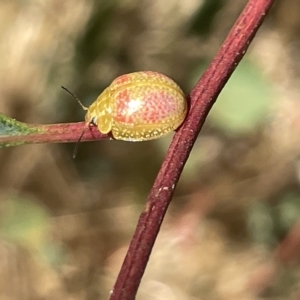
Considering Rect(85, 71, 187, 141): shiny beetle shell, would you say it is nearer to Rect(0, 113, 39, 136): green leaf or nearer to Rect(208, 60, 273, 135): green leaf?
Rect(0, 113, 39, 136): green leaf

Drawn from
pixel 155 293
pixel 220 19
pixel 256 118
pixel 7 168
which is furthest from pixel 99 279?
pixel 220 19

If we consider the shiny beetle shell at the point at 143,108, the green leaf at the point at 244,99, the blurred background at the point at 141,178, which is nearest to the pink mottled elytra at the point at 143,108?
the shiny beetle shell at the point at 143,108

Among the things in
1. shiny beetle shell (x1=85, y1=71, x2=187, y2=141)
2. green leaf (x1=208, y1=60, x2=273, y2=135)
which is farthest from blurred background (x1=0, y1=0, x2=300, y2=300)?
shiny beetle shell (x1=85, y1=71, x2=187, y2=141)

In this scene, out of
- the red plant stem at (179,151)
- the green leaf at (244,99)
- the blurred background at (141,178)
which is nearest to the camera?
the red plant stem at (179,151)

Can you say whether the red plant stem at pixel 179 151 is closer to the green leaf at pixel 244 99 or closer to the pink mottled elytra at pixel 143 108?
the pink mottled elytra at pixel 143 108

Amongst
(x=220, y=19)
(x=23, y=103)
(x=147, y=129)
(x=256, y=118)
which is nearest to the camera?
(x=147, y=129)

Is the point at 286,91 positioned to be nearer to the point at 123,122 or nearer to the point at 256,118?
the point at 256,118
